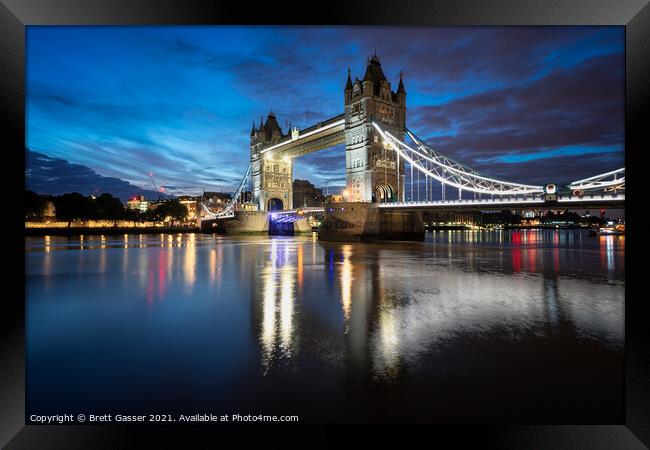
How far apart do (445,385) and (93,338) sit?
5.27 metres

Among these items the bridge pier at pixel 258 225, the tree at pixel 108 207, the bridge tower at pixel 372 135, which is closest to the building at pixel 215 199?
the tree at pixel 108 207

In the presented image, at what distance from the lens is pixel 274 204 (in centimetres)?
6078

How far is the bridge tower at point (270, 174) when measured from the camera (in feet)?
192

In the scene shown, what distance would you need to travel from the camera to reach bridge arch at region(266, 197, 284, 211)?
59494mm

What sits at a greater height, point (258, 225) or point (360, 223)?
point (258, 225)

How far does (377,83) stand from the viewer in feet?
123

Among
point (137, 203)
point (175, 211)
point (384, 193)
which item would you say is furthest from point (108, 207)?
point (137, 203)

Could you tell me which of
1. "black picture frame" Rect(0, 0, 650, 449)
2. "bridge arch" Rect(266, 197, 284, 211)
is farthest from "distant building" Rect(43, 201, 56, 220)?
"black picture frame" Rect(0, 0, 650, 449)

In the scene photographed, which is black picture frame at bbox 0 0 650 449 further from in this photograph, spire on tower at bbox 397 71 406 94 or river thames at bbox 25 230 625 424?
spire on tower at bbox 397 71 406 94

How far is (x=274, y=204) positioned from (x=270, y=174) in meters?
5.24

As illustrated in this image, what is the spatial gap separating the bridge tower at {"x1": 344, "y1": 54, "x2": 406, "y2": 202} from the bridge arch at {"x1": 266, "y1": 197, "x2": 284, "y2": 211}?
81.5 ft
